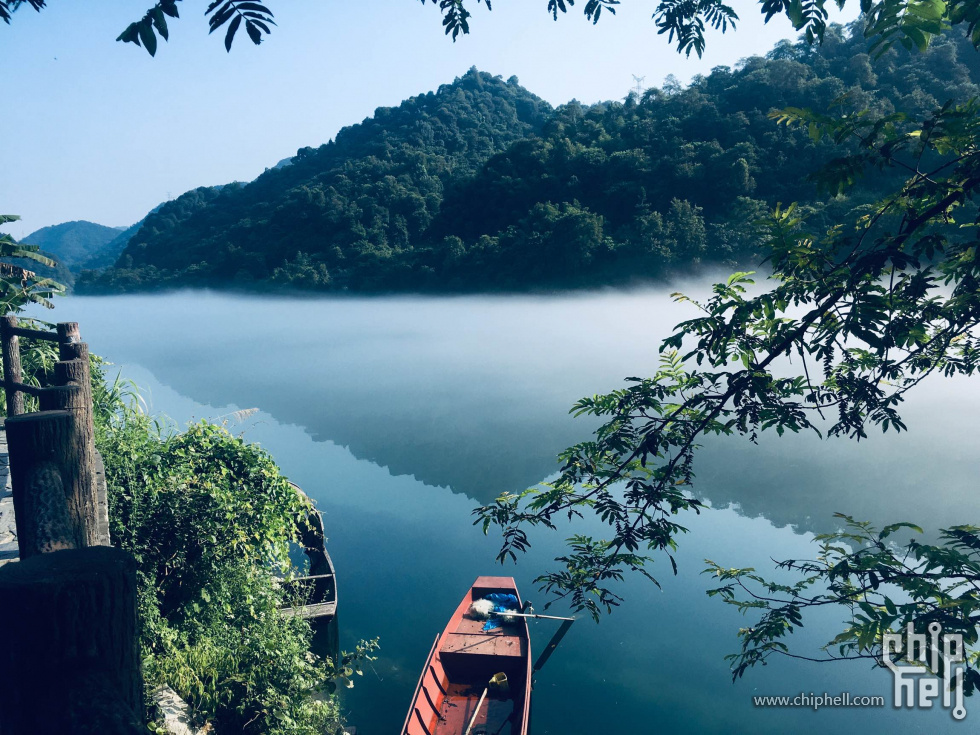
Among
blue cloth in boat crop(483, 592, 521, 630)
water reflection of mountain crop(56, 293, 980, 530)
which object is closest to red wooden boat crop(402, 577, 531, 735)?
blue cloth in boat crop(483, 592, 521, 630)

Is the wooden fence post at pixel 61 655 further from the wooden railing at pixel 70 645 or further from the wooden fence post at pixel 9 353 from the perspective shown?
the wooden fence post at pixel 9 353

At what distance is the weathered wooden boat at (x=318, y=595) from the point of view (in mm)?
8633

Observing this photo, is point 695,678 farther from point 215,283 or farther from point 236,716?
point 215,283

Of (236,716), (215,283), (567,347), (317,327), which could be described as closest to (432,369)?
(567,347)

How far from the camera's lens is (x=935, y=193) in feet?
7.53

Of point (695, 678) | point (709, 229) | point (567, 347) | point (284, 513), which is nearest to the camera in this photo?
point (284, 513)

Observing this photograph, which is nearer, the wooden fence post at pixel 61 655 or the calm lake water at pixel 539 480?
the wooden fence post at pixel 61 655

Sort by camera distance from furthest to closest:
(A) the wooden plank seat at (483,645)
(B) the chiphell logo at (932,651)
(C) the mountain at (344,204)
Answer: (C) the mountain at (344,204), (A) the wooden plank seat at (483,645), (B) the chiphell logo at (932,651)

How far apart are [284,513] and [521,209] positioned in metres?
47.8

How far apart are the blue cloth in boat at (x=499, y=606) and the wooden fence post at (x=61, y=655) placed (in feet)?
29.2

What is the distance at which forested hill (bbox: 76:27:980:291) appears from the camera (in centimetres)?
4062

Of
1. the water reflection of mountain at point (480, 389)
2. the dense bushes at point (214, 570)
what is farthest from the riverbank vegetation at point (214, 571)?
the water reflection of mountain at point (480, 389)

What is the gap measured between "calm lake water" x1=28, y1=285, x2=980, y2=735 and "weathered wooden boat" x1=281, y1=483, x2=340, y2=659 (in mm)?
829

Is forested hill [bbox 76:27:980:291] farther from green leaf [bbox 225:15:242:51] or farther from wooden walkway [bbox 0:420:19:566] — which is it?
green leaf [bbox 225:15:242:51]
